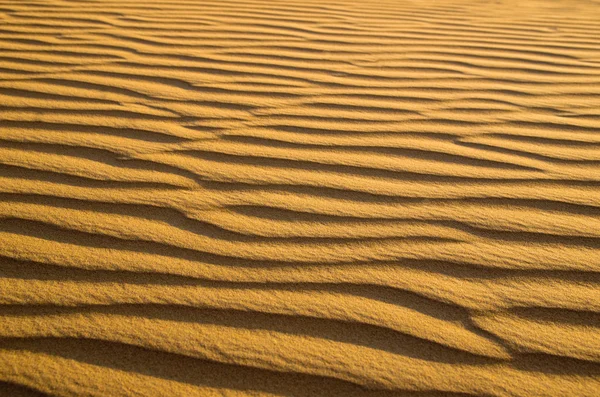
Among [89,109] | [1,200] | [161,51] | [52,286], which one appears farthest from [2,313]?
[161,51]

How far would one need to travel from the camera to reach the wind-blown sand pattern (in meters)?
1.30

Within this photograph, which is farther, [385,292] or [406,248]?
[406,248]

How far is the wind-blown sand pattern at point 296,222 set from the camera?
4.26 feet

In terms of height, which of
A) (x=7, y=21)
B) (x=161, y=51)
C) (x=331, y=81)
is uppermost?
(x=7, y=21)

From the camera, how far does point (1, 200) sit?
179 centimetres

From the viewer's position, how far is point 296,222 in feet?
5.67

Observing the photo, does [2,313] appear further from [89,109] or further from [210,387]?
[89,109]

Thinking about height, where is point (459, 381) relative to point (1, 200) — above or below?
below

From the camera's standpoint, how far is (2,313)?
4.58ft

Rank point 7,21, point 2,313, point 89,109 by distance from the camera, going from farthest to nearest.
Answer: point 7,21 < point 89,109 < point 2,313

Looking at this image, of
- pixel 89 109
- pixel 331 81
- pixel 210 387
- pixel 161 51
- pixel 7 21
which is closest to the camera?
pixel 210 387

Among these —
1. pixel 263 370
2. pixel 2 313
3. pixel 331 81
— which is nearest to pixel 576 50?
pixel 331 81

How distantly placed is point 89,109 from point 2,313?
120 centimetres

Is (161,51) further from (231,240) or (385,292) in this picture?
(385,292)
